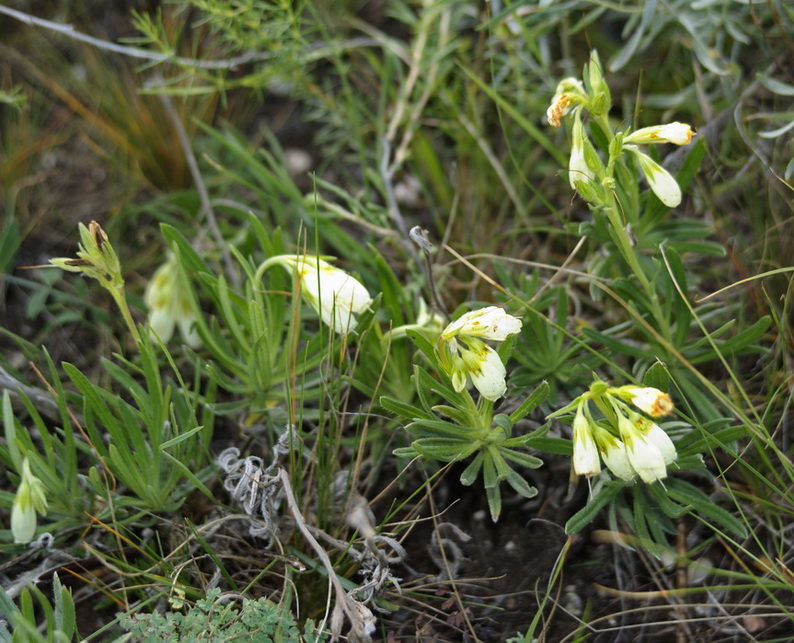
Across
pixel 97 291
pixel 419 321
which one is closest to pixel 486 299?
pixel 419 321

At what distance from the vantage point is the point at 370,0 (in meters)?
3.18

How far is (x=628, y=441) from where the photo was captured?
140 cm

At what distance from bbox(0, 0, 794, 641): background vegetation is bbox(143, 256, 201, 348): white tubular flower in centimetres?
1

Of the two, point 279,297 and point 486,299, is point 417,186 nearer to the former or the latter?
point 486,299

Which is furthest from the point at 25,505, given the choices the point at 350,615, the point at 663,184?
the point at 663,184

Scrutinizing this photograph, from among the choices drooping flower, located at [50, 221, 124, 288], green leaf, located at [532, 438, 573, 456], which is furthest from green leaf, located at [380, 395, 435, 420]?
drooping flower, located at [50, 221, 124, 288]

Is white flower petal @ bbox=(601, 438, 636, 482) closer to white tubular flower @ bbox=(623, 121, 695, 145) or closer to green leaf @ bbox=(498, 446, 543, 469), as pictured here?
green leaf @ bbox=(498, 446, 543, 469)

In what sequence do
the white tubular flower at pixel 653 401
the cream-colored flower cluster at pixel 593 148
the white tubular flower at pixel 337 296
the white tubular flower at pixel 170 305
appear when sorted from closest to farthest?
the white tubular flower at pixel 653 401, the cream-colored flower cluster at pixel 593 148, the white tubular flower at pixel 337 296, the white tubular flower at pixel 170 305

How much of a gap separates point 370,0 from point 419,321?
1.81 meters

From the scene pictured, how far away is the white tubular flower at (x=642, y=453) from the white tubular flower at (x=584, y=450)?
0.06 metres

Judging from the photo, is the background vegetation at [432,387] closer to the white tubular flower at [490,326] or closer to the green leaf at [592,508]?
the green leaf at [592,508]

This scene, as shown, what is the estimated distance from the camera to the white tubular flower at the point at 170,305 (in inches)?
80.3

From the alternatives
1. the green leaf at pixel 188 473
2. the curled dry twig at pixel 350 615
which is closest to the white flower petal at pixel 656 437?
the curled dry twig at pixel 350 615

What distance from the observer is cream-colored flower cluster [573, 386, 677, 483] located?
136cm
